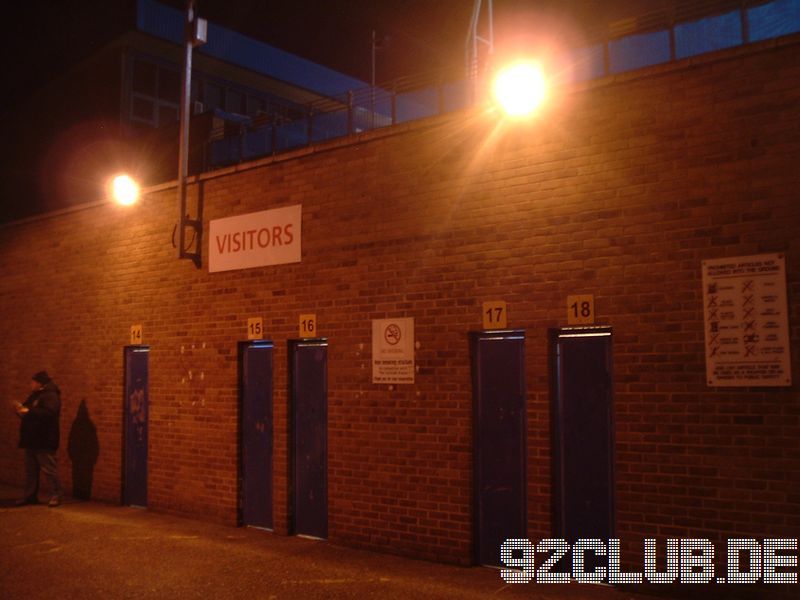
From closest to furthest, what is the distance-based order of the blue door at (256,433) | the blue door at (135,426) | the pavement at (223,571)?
1. the pavement at (223,571)
2. the blue door at (256,433)
3. the blue door at (135,426)

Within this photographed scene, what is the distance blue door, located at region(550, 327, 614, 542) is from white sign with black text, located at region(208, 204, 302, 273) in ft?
12.2

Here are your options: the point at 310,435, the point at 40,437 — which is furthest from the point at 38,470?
the point at 310,435

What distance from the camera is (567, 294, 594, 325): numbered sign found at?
6.90 meters

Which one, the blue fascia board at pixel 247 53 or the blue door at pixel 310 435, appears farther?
the blue fascia board at pixel 247 53

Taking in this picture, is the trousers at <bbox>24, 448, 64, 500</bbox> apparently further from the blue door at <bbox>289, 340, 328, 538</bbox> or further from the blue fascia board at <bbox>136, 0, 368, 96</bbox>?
the blue fascia board at <bbox>136, 0, 368, 96</bbox>

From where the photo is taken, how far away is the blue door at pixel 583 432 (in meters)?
6.93

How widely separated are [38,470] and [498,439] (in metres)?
7.50

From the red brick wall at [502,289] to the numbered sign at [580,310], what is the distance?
118 mm

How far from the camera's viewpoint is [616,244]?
268 inches

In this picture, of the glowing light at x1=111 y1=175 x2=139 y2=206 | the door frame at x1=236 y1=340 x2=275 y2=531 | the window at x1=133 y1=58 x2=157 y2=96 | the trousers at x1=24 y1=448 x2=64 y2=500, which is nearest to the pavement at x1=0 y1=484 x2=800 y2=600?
the door frame at x1=236 y1=340 x2=275 y2=531

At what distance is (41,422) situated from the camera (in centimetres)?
1099

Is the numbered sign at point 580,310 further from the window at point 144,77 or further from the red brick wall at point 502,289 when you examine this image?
the window at point 144,77

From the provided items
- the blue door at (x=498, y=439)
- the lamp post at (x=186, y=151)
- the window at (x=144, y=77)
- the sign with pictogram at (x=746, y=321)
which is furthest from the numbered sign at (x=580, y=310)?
the window at (x=144, y=77)

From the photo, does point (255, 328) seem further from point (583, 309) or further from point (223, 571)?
point (583, 309)
